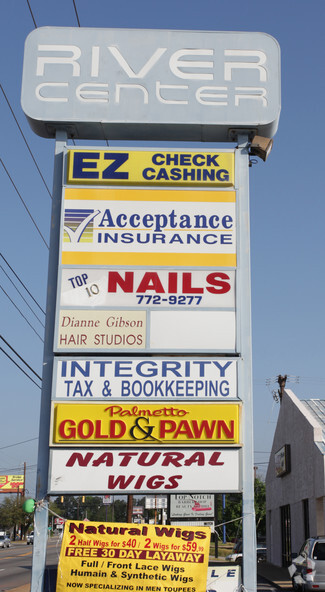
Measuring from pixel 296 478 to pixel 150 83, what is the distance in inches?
810

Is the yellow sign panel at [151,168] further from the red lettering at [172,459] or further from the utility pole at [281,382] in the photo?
the utility pole at [281,382]

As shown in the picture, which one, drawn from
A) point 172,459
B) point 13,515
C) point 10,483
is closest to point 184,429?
point 172,459

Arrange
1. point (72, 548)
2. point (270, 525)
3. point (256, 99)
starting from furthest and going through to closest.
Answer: point (270, 525), point (256, 99), point (72, 548)

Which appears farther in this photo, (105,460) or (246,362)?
(246,362)

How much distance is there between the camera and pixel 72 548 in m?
8.23

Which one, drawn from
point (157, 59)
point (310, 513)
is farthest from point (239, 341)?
point (310, 513)

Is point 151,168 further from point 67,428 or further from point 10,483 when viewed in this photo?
point 10,483

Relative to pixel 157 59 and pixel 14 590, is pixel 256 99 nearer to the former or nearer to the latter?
pixel 157 59

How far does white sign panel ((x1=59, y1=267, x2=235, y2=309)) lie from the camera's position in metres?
8.92

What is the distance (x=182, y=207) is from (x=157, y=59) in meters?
2.43

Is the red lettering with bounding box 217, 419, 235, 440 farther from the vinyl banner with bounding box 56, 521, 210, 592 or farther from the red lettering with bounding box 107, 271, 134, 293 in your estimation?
→ the red lettering with bounding box 107, 271, 134, 293

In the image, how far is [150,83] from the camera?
1002 centimetres

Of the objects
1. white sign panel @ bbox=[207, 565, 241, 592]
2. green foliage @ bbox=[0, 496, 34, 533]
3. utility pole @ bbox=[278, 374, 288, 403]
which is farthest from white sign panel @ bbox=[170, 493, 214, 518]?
green foliage @ bbox=[0, 496, 34, 533]

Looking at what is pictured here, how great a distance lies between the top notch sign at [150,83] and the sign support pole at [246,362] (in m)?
0.72
